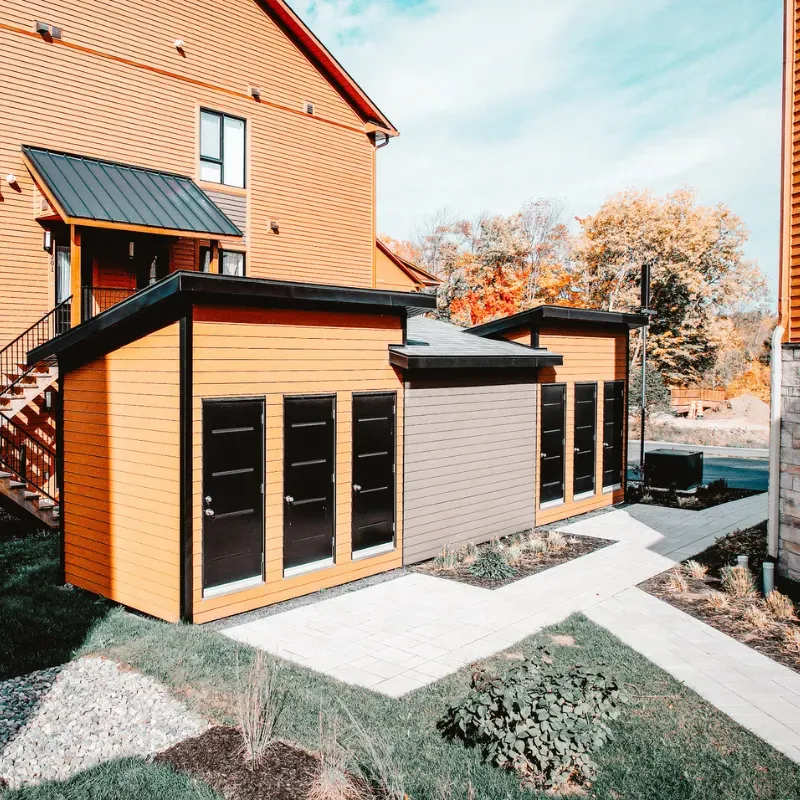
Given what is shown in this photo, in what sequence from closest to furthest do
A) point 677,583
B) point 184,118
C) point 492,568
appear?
point 677,583 → point 492,568 → point 184,118

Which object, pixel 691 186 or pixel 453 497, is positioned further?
pixel 691 186

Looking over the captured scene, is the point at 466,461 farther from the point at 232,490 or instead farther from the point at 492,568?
the point at 232,490

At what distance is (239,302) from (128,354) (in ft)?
4.70

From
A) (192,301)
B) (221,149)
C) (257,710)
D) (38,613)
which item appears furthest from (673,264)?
(257,710)

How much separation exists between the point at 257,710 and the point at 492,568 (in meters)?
5.19

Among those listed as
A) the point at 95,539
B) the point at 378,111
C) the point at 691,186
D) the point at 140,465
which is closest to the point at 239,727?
the point at 140,465

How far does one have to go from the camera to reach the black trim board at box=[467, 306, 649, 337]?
1234cm

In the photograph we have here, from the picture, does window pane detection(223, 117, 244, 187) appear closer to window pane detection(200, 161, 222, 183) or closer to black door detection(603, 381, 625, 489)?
window pane detection(200, 161, 222, 183)

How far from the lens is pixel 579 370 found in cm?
1339

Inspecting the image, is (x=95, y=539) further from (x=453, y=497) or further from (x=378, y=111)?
(x=378, y=111)

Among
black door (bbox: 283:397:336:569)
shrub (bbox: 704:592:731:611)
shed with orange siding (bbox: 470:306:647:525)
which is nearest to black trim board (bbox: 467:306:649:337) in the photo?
shed with orange siding (bbox: 470:306:647:525)

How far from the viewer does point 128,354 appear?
7.96 metres

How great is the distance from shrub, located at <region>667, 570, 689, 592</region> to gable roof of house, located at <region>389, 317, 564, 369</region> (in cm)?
400

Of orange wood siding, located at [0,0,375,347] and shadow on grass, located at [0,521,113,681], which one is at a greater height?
orange wood siding, located at [0,0,375,347]
